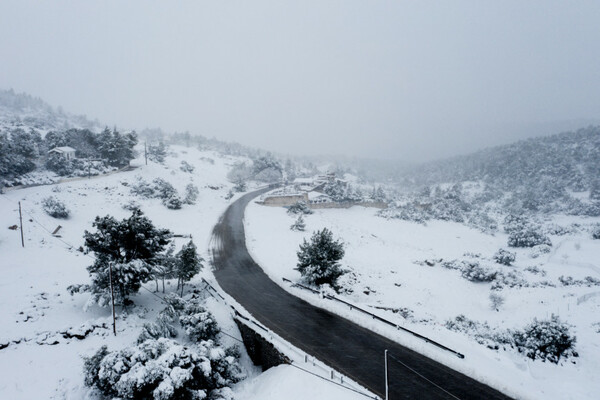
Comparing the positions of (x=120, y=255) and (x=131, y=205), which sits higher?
(x=131, y=205)

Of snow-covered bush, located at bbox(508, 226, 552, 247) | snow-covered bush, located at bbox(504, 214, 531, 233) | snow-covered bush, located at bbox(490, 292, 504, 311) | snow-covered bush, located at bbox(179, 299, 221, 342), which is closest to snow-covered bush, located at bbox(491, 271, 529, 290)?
snow-covered bush, located at bbox(490, 292, 504, 311)

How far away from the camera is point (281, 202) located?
226ft

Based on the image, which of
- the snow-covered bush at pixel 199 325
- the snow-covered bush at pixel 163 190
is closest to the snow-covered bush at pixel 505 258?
the snow-covered bush at pixel 199 325

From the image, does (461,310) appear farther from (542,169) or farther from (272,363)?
(542,169)

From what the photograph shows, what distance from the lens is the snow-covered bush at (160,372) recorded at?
1448 cm

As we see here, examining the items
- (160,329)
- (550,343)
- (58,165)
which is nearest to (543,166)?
(550,343)

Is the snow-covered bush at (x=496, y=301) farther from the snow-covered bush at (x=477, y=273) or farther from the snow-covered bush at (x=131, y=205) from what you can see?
the snow-covered bush at (x=131, y=205)

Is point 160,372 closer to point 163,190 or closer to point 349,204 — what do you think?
point 163,190

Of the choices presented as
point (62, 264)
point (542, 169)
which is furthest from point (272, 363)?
point (542, 169)

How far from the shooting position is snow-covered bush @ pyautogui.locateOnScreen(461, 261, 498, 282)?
35281 millimetres

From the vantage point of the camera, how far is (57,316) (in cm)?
2255

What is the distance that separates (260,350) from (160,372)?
7.06 meters

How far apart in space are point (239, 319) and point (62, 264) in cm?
1972

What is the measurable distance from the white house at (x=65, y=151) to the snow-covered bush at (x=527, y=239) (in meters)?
83.3
